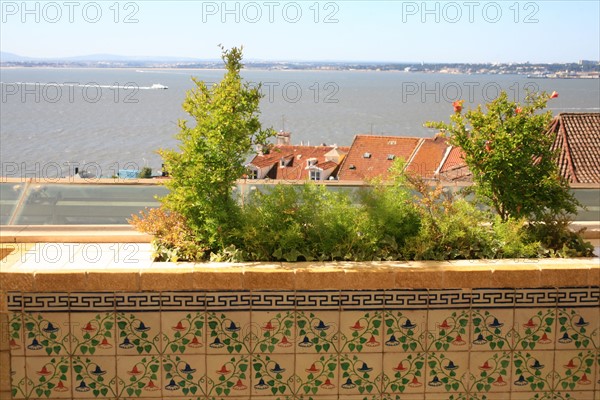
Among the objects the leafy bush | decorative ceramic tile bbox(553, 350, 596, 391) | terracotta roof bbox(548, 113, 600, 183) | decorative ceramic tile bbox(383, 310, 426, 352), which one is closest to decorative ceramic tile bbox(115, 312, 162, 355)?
the leafy bush

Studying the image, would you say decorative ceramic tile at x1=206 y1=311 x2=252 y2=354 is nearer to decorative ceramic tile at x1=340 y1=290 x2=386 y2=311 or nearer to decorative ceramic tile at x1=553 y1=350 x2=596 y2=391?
decorative ceramic tile at x1=340 y1=290 x2=386 y2=311

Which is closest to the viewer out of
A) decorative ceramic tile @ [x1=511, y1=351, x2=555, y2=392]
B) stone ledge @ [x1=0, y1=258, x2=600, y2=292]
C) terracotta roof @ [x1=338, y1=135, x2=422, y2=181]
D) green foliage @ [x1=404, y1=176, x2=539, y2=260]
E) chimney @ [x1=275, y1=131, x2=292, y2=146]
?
stone ledge @ [x1=0, y1=258, x2=600, y2=292]

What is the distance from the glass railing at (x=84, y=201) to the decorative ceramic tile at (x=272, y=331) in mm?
1014

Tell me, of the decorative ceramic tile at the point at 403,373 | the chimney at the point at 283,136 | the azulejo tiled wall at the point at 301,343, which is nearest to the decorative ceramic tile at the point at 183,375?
the azulejo tiled wall at the point at 301,343

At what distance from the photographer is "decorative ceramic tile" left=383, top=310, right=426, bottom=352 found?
3348mm

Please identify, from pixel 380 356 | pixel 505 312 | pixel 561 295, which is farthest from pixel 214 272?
pixel 561 295

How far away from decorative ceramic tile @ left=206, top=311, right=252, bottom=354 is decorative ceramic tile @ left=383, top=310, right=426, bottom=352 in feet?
2.05

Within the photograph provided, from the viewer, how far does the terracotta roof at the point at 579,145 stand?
692 inches

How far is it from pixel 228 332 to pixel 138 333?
0.40 metres

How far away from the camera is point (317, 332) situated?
3324 mm

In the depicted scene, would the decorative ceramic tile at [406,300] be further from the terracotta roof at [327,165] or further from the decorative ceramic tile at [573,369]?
the terracotta roof at [327,165]

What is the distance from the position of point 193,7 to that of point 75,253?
2.92 m

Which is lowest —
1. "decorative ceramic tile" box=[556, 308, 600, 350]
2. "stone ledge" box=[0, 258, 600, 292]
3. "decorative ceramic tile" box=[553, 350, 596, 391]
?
"decorative ceramic tile" box=[553, 350, 596, 391]

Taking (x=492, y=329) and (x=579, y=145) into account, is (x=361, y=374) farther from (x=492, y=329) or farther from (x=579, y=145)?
(x=579, y=145)
